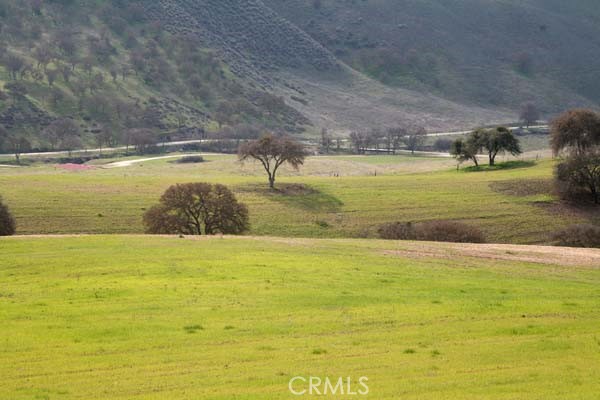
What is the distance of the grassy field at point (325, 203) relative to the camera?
6994cm

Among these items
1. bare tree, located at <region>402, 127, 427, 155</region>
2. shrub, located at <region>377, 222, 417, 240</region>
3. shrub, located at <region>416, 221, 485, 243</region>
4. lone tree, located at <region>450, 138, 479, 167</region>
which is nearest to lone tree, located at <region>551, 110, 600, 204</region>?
lone tree, located at <region>450, 138, 479, 167</region>

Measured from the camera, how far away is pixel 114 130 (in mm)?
173625

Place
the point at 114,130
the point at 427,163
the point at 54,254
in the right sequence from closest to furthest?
the point at 54,254 < the point at 427,163 < the point at 114,130

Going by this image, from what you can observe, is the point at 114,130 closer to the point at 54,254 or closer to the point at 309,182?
the point at 309,182

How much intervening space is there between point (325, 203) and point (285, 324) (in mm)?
57052

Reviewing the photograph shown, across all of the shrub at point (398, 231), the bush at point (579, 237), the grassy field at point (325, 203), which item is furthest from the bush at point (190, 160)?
the bush at point (579, 237)

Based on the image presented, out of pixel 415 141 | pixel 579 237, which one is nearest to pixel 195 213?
pixel 579 237

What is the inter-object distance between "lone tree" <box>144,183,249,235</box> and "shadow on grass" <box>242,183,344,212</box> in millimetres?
17525

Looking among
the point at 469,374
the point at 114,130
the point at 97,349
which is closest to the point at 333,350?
the point at 469,374

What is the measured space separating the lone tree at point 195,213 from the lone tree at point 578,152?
36.1 metres

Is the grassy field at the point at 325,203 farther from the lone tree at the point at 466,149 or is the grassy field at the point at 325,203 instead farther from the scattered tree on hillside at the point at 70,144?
the scattered tree on hillside at the point at 70,144

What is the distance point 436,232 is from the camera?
63.2 meters

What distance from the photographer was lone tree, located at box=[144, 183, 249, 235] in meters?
60.9

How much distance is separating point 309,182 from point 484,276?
196ft
